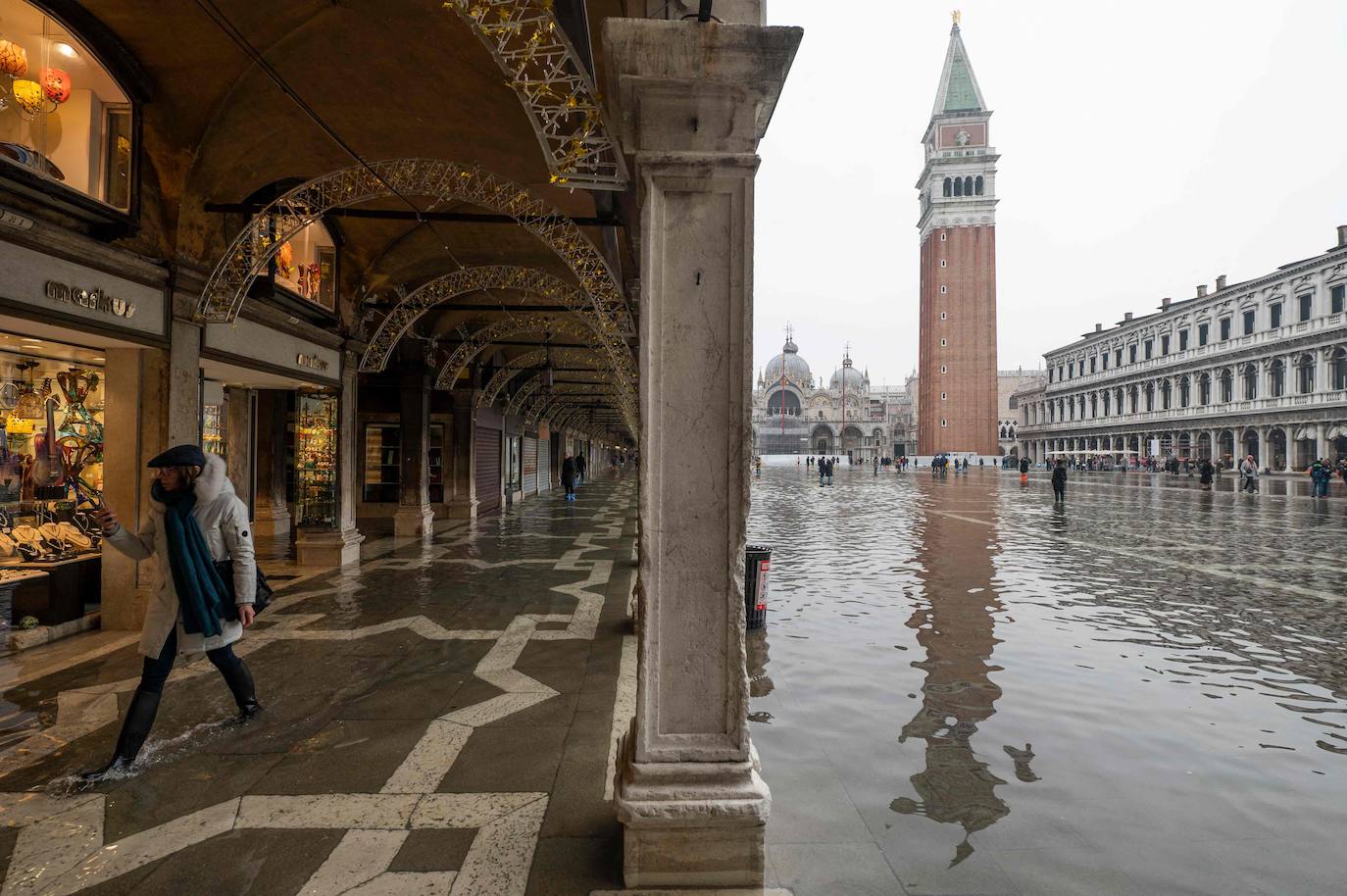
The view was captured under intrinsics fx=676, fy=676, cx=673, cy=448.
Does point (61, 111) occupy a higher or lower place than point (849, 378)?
lower

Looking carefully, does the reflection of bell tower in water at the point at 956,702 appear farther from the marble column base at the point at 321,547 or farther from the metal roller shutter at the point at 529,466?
the metal roller shutter at the point at 529,466

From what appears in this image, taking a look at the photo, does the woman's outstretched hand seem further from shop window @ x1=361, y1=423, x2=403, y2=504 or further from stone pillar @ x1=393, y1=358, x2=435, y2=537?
shop window @ x1=361, y1=423, x2=403, y2=504

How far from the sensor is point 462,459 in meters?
16.8

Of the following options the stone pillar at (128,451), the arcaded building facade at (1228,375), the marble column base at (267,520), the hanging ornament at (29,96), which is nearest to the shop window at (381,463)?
the marble column base at (267,520)

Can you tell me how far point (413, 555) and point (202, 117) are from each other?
22.5 ft

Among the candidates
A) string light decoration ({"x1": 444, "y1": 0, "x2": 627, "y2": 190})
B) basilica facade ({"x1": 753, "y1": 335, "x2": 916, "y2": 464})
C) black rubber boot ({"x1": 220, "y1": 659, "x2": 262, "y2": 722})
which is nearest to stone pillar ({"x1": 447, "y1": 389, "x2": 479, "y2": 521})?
string light decoration ({"x1": 444, "y1": 0, "x2": 627, "y2": 190})

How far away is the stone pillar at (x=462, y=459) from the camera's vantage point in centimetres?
1650

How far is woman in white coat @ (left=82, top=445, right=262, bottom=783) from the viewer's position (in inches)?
154

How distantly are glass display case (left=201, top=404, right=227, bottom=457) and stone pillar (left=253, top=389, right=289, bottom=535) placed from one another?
978mm

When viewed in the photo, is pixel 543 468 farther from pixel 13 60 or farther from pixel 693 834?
pixel 693 834

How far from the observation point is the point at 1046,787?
3.67m

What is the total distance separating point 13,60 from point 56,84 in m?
0.36

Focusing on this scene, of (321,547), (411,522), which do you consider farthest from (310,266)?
(411,522)

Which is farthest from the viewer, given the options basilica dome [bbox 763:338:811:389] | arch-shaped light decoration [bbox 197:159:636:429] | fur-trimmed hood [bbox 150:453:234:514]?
basilica dome [bbox 763:338:811:389]
